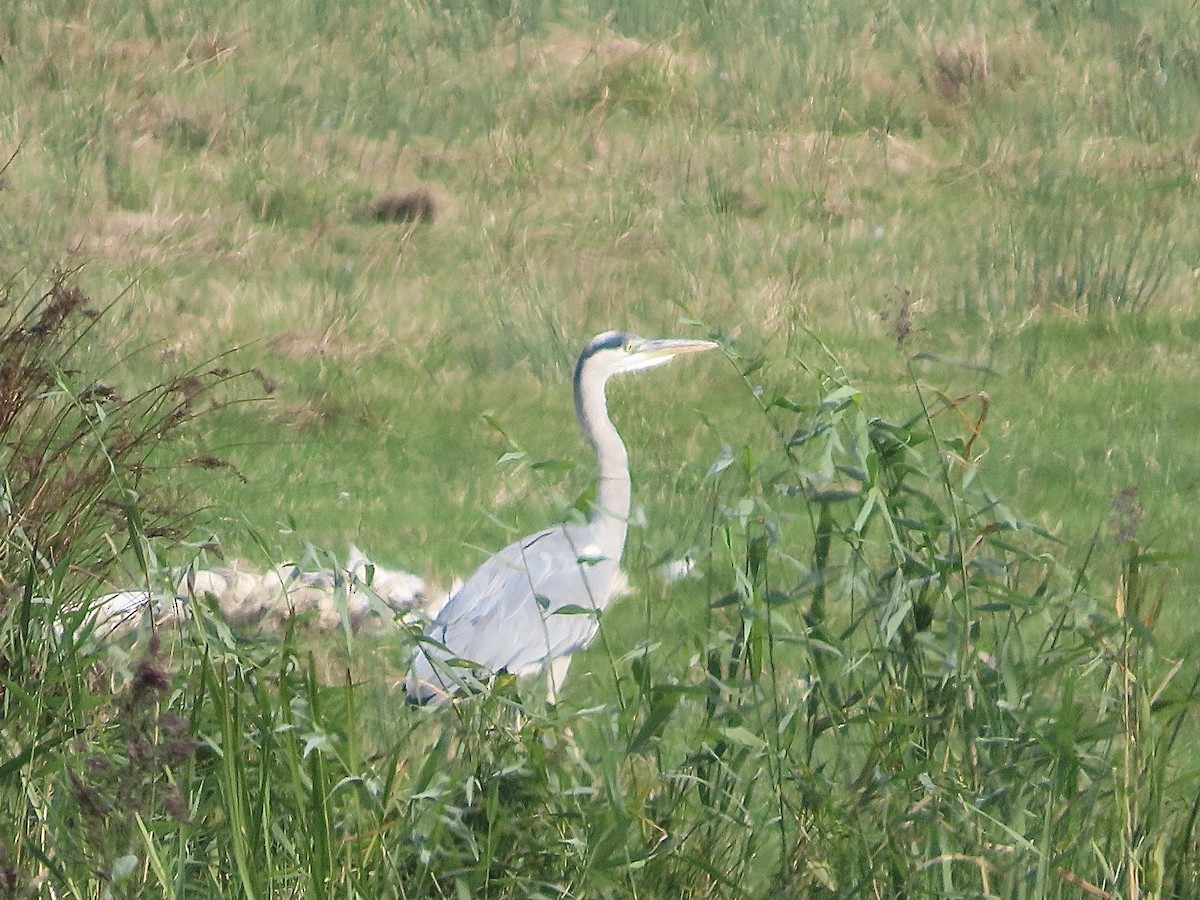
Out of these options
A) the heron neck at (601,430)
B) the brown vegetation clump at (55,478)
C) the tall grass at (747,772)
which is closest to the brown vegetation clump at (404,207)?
the heron neck at (601,430)

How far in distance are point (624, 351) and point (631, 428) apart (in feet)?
3.63

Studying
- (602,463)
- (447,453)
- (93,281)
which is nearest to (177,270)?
(93,281)

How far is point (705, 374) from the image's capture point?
741 centimetres

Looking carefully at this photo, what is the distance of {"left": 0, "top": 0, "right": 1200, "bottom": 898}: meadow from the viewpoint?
2.86m

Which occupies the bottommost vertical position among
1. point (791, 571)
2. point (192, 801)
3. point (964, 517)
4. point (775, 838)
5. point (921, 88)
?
point (921, 88)

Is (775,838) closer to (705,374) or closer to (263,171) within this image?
(705,374)

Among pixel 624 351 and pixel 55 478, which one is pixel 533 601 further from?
pixel 55 478

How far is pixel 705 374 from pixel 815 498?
4514 mm

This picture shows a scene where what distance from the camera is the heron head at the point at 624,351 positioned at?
5.63 m

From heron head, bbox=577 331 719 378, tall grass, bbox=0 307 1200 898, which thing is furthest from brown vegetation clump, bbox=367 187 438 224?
tall grass, bbox=0 307 1200 898

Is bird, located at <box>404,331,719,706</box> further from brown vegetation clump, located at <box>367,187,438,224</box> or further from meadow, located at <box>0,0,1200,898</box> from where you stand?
brown vegetation clump, located at <box>367,187,438,224</box>

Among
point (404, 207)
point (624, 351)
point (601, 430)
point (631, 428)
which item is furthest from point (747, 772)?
point (404, 207)

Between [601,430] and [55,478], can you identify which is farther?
[601,430]

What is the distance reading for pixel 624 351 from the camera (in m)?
5.74
